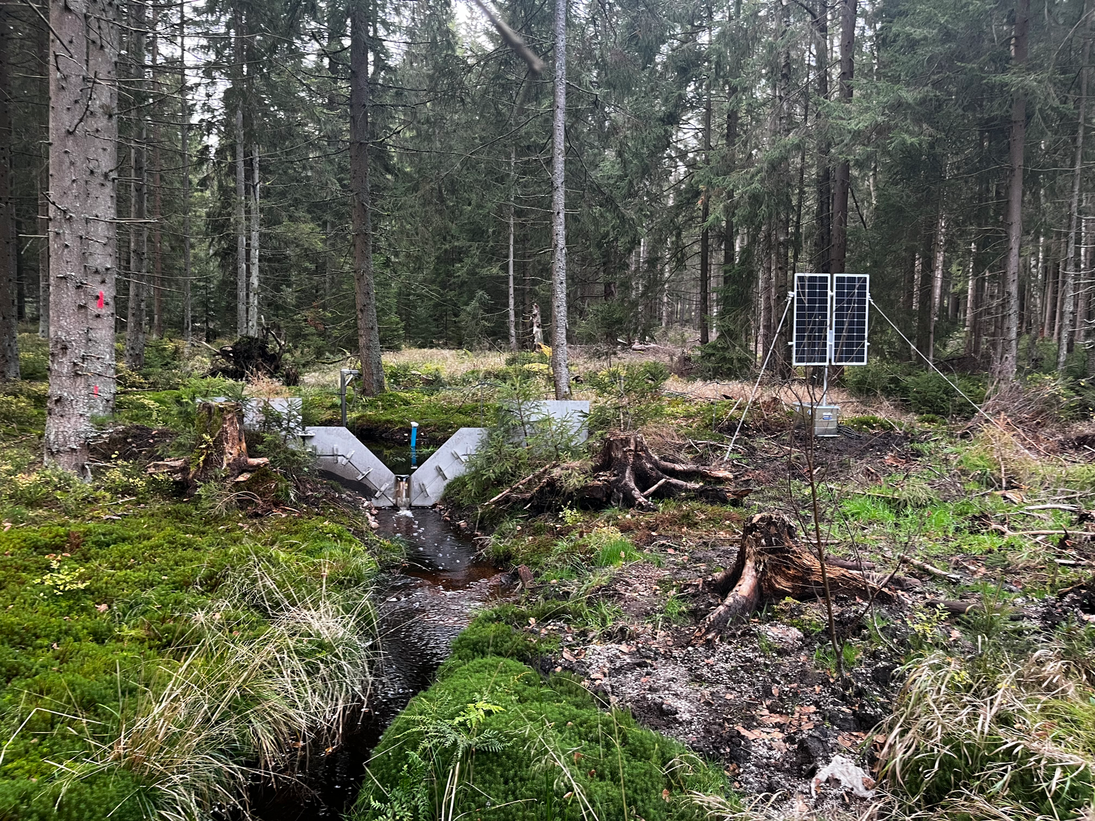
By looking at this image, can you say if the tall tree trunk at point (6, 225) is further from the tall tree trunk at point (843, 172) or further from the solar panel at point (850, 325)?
the tall tree trunk at point (843, 172)

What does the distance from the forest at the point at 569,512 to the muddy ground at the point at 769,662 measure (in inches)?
1.0

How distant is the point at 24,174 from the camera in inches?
735

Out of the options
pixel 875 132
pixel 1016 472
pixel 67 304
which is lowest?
pixel 1016 472

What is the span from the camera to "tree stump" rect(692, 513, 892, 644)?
168 inches

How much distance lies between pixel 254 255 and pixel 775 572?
1718cm

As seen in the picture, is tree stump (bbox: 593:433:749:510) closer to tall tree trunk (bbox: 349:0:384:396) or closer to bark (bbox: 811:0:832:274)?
tall tree trunk (bbox: 349:0:384:396)

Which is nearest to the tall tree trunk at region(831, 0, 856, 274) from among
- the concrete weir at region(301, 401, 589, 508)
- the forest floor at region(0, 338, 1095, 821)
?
the forest floor at region(0, 338, 1095, 821)

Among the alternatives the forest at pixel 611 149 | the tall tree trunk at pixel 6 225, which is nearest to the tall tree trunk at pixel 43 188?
the forest at pixel 611 149

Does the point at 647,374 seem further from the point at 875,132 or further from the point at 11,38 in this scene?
the point at 11,38

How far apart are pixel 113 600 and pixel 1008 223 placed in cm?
1544

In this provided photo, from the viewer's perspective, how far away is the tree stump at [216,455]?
5914 millimetres

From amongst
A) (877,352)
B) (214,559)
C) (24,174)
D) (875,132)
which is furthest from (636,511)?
(24,174)

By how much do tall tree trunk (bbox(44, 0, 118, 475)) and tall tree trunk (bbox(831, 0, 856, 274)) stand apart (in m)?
13.0

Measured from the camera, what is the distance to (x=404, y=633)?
191 inches
